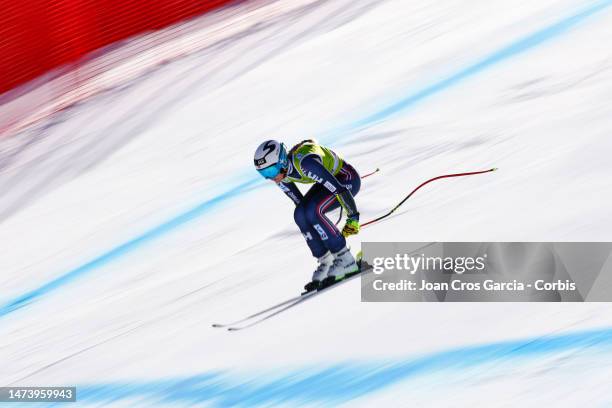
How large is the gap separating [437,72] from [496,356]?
484cm

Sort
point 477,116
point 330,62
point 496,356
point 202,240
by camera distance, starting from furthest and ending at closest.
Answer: point 330,62
point 477,116
point 202,240
point 496,356

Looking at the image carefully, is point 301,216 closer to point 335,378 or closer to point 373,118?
point 335,378

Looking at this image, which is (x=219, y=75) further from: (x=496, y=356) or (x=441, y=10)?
(x=496, y=356)

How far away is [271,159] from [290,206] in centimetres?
231

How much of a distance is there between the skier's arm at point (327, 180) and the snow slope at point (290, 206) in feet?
1.69

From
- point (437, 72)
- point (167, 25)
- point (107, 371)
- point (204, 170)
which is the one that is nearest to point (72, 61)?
point (167, 25)

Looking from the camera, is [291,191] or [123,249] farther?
[123,249]

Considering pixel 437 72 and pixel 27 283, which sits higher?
pixel 437 72

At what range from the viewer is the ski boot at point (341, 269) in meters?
5.67

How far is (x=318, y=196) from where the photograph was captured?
18.3ft

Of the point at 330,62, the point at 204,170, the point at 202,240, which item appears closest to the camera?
the point at 202,240

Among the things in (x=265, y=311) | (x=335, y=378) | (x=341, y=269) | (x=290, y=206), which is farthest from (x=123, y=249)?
(x=335, y=378)

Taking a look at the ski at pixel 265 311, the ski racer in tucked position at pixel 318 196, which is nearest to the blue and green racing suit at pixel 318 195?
the ski racer in tucked position at pixel 318 196

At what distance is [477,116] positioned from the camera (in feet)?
26.5
